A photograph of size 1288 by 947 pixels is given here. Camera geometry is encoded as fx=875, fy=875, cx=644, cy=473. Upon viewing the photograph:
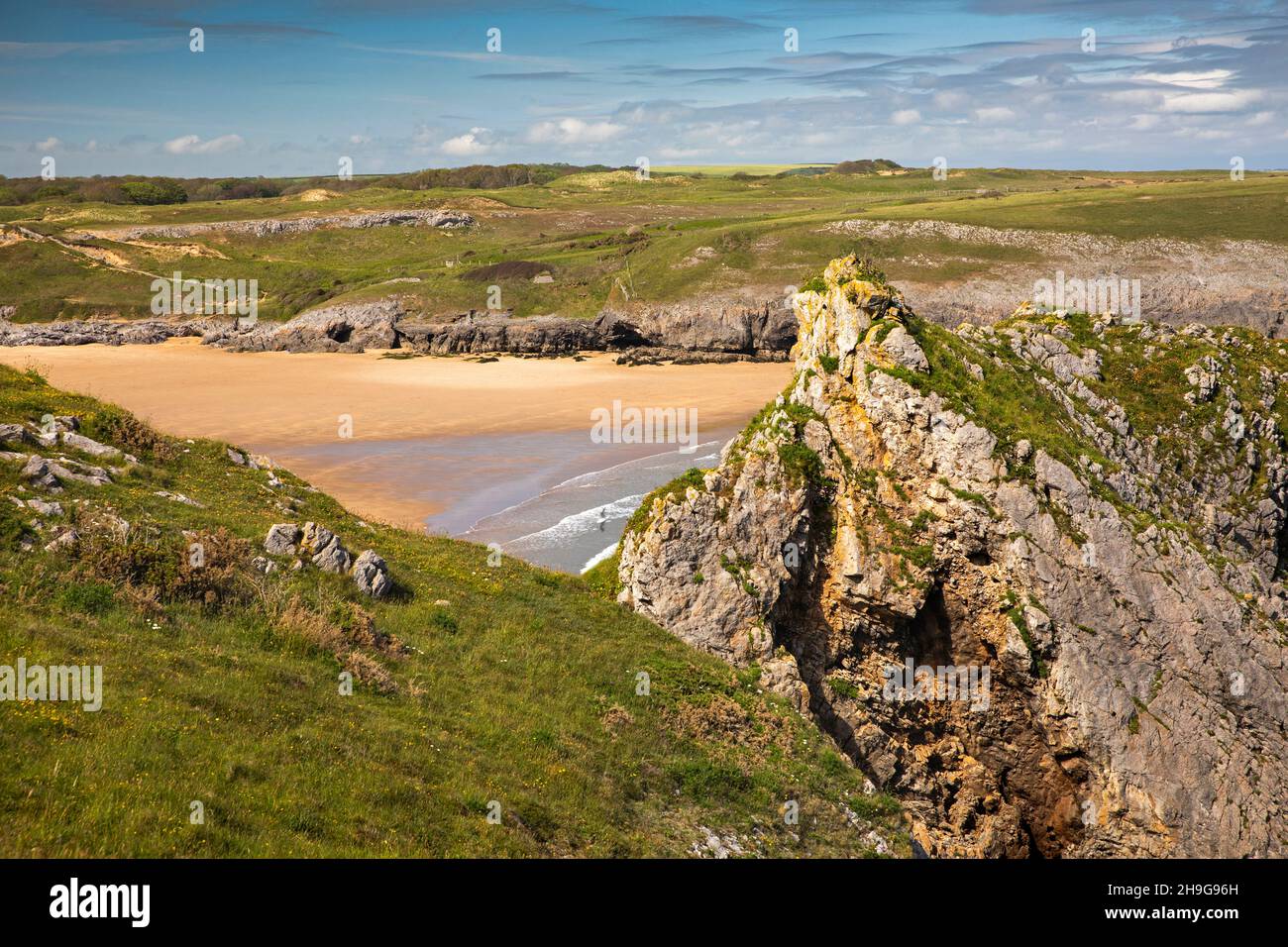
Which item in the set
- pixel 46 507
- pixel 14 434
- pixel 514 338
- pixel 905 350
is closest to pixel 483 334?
pixel 514 338

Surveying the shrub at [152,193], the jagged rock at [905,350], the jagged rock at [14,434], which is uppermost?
the shrub at [152,193]

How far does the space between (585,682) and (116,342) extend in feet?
319

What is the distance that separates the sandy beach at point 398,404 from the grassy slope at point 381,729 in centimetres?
1775

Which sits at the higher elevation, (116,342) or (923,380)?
(116,342)

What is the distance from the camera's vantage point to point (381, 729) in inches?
475

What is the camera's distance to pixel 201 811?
8.70 meters

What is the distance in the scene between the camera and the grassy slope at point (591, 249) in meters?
97.6

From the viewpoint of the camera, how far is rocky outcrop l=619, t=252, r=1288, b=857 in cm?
1725

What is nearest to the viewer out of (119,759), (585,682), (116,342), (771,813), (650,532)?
(119,759)

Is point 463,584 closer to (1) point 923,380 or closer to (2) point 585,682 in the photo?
(2) point 585,682

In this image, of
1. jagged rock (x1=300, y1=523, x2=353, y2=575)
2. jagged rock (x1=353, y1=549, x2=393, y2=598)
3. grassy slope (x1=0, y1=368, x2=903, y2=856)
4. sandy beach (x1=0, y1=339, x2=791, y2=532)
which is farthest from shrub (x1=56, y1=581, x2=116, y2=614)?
sandy beach (x1=0, y1=339, x2=791, y2=532)

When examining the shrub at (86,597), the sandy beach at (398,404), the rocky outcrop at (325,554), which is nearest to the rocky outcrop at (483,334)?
the sandy beach at (398,404)

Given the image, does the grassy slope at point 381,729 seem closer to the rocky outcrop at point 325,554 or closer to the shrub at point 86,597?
the shrub at point 86,597
